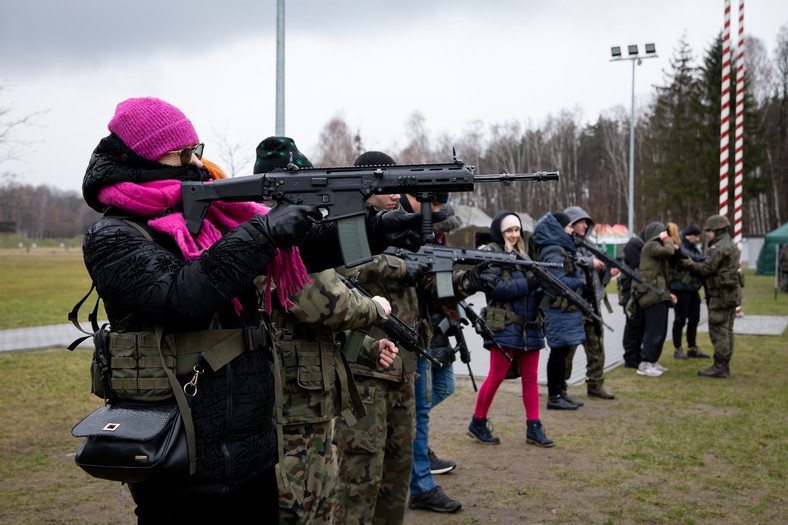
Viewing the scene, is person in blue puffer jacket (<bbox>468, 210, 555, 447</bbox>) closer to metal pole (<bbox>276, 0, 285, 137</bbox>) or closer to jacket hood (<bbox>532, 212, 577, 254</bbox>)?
jacket hood (<bbox>532, 212, 577, 254</bbox>)

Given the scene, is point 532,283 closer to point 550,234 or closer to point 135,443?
point 550,234

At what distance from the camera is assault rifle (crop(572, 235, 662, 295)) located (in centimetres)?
877

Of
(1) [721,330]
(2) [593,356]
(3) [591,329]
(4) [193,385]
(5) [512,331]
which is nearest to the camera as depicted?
(4) [193,385]

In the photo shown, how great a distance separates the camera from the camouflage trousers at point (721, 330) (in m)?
10.2

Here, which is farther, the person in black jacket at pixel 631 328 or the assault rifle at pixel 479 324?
the person in black jacket at pixel 631 328

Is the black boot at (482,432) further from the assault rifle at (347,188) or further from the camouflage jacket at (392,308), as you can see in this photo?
the assault rifle at (347,188)

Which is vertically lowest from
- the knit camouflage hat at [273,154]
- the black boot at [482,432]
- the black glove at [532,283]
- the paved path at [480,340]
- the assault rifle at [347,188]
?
the paved path at [480,340]

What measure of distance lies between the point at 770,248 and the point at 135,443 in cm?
3627

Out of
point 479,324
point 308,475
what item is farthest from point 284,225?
point 479,324

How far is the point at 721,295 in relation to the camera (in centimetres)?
1030

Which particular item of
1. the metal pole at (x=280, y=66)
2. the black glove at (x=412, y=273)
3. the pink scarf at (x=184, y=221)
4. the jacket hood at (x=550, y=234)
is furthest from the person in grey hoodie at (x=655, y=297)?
the pink scarf at (x=184, y=221)

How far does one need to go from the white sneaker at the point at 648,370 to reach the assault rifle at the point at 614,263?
1.02m

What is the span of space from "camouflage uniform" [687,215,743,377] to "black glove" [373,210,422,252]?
850cm

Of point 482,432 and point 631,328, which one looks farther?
point 631,328
